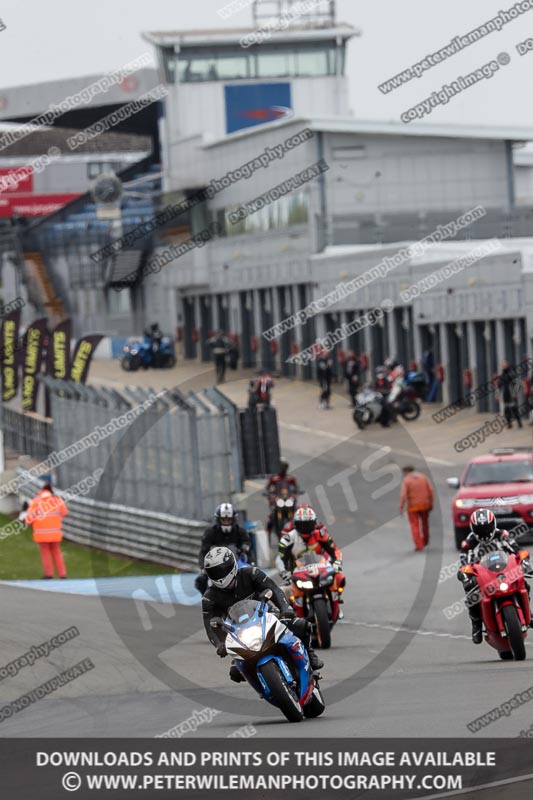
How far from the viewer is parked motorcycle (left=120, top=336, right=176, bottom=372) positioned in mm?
60875

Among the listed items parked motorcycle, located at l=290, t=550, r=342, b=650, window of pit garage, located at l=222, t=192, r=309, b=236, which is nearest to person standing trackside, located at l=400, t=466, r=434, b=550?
parked motorcycle, located at l=290, t=550, r=342, b=650

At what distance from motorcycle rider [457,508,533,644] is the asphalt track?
46cm

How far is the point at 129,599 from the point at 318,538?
5.17 m

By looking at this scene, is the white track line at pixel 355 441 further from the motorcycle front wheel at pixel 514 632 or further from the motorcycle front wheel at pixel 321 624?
the motorcycle front wheel at pixel 514 632

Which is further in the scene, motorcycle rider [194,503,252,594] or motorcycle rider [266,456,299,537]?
motorcycle rider [266,456,299,537]

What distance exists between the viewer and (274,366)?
196ft

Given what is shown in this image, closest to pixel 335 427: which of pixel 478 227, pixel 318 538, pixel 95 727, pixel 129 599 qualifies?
pixel 478 227

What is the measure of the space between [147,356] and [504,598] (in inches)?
1882

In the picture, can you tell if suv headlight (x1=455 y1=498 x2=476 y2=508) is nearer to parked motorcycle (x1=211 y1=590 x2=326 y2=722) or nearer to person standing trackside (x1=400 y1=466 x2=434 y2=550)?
person standing trackside (x1=400 y1=466 x2=434 y2=550)

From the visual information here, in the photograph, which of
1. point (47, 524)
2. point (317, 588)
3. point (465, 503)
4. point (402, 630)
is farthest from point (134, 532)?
point (317, 588)

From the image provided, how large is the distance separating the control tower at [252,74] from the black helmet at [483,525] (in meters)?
58.3

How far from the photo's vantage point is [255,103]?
73.7m

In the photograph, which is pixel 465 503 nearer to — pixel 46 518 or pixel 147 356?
pixel 46 518
